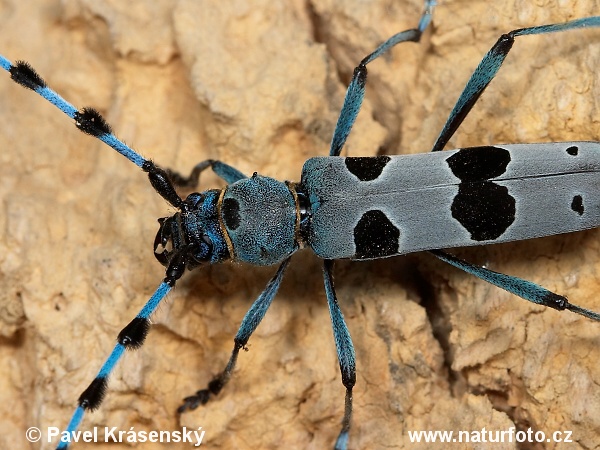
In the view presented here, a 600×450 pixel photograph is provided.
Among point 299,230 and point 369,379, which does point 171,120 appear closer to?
point 299,230

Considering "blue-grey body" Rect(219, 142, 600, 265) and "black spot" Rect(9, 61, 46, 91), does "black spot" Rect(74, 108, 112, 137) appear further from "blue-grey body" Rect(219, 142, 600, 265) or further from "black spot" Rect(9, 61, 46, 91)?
"blue-grey body" Rect(219, 142, 600, 265)

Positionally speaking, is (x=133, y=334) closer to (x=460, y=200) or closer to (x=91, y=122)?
Result: (x=91, y=122)

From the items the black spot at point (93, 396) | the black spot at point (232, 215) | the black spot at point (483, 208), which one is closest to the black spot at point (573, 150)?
the black spot at point (483, 208)

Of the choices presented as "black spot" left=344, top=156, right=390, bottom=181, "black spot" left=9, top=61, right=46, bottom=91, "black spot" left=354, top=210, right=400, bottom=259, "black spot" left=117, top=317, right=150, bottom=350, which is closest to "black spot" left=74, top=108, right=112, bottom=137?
"black spot" left=9, top=61, right=46, bottom=91

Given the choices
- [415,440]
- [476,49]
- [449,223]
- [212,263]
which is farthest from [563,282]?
[212,263]

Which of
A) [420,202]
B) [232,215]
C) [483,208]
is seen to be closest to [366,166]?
[420,202]

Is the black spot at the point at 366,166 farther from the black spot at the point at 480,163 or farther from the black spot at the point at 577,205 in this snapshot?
the black spot at the point at 577,205
